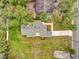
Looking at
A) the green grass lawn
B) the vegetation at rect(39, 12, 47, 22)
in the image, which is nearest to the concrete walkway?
the green grass lawn

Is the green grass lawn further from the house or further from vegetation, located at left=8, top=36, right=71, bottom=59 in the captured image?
the house

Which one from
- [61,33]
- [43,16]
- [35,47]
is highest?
[43,16]

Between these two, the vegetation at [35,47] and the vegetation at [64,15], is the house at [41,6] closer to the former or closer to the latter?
the vegetation at [64,15]

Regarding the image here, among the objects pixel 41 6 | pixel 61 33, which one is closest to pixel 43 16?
pixel 41 6

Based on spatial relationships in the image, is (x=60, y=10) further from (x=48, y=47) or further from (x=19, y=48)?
(x=19, y=48)

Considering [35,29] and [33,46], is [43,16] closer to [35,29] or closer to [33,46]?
[35,29]

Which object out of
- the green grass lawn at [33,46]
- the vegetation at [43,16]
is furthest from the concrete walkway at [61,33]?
the vegetation at [43,16]
